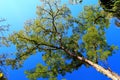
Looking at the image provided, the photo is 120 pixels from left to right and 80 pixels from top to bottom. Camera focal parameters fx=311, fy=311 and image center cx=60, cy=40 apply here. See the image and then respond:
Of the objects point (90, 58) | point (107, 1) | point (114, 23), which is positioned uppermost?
point (107, 1)

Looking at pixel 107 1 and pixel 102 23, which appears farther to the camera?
pixel 102 23

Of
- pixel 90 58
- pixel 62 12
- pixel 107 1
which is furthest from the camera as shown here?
pixel 62 12

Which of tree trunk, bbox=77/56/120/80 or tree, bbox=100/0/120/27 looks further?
tree trunk, bbox=77/56/120/80

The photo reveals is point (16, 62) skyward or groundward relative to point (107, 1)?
groundward

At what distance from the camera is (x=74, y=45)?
29266mm

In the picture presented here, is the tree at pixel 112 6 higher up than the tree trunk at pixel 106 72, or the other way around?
the tree at pixel 112 6

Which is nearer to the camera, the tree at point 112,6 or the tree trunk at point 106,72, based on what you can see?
the tree at point 112,6

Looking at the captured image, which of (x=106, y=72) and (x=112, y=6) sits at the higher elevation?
(x=112, y=6)

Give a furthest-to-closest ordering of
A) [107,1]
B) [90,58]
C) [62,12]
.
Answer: [62,12] → [90,58] → [107,1]

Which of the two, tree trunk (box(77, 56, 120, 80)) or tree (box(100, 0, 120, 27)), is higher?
tree (box(100, 0, 120, 27))

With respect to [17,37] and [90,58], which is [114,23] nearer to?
[90,58]

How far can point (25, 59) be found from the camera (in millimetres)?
29062

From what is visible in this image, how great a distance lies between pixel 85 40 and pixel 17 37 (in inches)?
249

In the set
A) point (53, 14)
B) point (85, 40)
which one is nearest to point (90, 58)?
point (85, 40)
